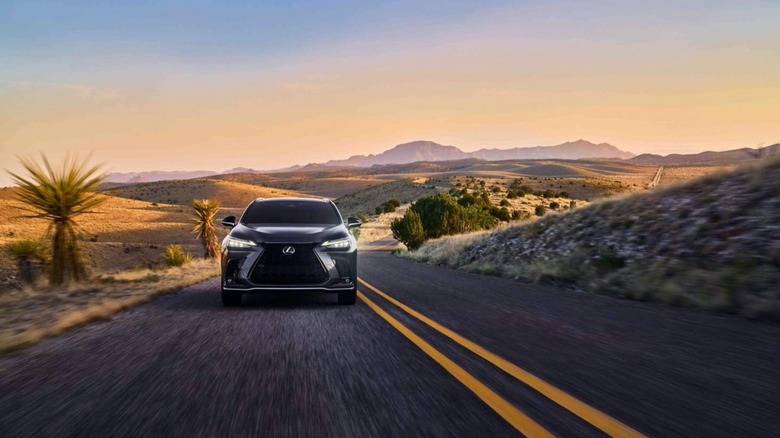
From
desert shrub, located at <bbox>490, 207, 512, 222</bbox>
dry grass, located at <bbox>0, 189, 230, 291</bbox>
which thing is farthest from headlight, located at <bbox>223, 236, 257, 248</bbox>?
desert shrub, located at <bbox>490, 207, 512, 222</bbox>

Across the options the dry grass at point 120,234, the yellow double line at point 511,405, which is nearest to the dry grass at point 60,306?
the yellow double line at point 511,405

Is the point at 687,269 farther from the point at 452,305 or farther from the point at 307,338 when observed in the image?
the point at 307,338

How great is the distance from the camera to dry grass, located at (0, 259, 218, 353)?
7.30m

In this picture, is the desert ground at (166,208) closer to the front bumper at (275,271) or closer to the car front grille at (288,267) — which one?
the front bumper at (275,271)

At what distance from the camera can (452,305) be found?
9578mm

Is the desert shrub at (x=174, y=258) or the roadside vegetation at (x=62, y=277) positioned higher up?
the roadside vegetation at (x=62, y=277)

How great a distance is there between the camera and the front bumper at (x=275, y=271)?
9.11 meters

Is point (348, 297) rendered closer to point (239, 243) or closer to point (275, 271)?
point (275, 271)

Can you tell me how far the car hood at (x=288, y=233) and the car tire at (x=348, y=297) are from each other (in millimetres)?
894

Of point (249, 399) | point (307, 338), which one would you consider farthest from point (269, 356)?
point (249, 399)

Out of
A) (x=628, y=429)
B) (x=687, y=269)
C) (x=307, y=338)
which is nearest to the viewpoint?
(x=628, y=429)

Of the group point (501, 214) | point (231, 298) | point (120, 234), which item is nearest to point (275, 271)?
point (231, 298)

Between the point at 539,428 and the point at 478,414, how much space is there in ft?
1.46

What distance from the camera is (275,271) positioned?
29.9 ft
